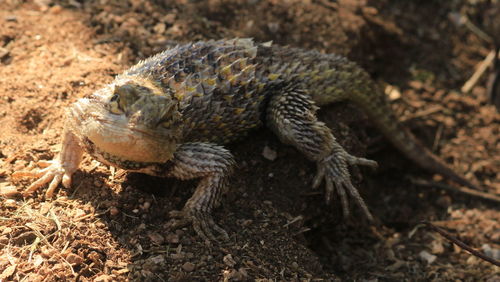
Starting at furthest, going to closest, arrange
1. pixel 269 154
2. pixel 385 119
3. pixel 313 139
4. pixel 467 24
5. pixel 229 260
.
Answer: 1. pixel 467 24
2. pixel 385 119
3. pixel 269 154
4. pixel 313 139
5. pixel 229 260

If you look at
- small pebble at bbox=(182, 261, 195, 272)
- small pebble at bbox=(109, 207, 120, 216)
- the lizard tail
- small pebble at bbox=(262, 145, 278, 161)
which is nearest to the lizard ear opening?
small pebble at bbox=(109, 207, 120, 216)

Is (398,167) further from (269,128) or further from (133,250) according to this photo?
(133,250)

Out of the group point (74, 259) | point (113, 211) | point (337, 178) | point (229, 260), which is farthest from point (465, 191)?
point (74, 259)

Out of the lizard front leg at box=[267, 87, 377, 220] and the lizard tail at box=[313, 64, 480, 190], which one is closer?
the lizard front leg at box=[267, 87, 377, 220]

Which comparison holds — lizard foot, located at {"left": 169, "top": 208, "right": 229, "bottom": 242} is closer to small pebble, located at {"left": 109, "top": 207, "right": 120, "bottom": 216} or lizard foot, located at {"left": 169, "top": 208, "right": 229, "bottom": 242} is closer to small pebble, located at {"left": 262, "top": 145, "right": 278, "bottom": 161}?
small pebble, located at {"left": 109, "top": 207, "right": 120, "bottom": 216}

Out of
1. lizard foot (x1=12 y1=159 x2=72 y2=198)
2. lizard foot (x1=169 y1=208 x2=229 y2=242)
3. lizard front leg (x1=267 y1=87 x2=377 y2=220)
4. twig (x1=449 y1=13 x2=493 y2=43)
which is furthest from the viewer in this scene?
twig (x1=449 y1=13 x2=493 y2=43)

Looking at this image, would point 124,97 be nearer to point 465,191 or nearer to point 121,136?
point 121,136
